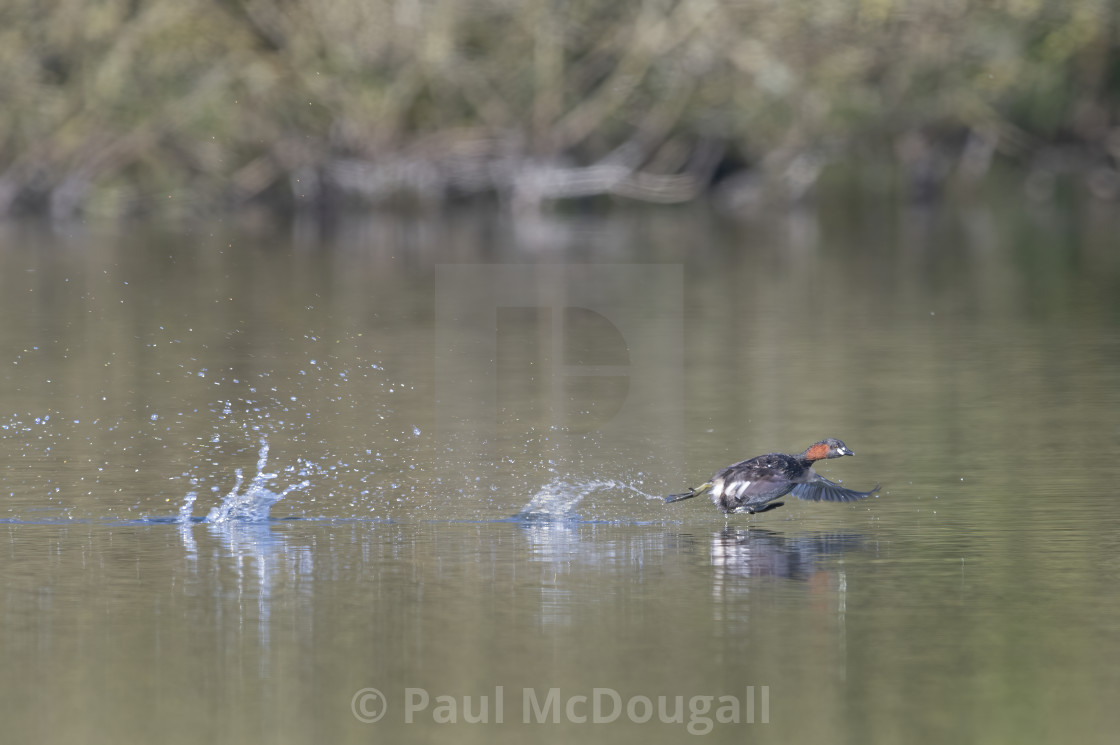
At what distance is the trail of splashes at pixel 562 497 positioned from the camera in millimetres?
9289

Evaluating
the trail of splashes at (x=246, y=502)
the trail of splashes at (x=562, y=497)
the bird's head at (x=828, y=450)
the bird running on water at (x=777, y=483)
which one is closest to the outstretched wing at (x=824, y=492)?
the bird running on water at (x=777, y=483)

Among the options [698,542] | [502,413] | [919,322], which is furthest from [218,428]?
[919,322]

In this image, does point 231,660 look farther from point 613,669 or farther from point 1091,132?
point 1091,132

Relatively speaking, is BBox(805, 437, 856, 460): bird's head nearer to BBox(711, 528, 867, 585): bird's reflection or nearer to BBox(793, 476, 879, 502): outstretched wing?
BBox(793, 476, 879, 502): outstretched wing

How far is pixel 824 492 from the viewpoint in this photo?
8938mm

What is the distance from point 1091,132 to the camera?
36125mm

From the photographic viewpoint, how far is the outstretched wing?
891 centimetres

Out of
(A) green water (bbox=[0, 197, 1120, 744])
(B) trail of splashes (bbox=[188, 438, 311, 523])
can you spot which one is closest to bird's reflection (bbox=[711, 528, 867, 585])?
(A) green water (bbox=[0, 197, 1120, 744])

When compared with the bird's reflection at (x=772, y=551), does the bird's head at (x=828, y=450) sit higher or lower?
higher

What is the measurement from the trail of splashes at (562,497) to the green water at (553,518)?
4 cm

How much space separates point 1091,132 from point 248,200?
46.1ft

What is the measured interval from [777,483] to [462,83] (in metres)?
24.2

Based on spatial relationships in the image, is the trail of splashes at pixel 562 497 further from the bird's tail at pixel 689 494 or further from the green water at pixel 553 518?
the bird's tail at pixel 689 494

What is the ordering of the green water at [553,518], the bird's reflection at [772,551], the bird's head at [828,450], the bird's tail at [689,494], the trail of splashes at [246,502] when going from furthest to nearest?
the trail of splashes at [246,502] → the bird's tail at [689,494] → the bird's head at [828,450] → the bird's reflection at [772,551] → the green water at [553,518]
